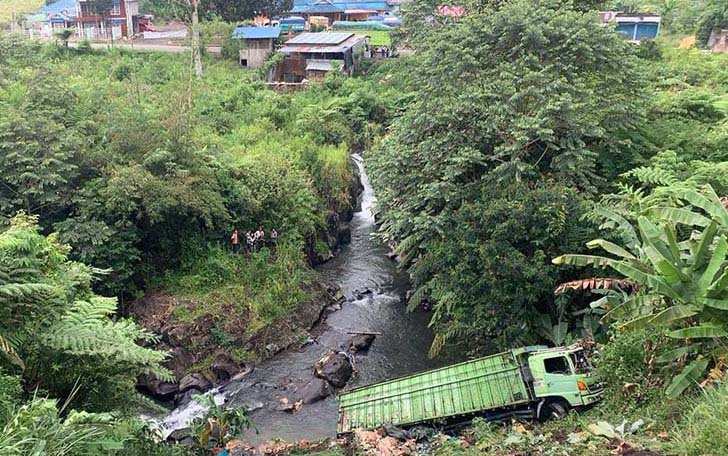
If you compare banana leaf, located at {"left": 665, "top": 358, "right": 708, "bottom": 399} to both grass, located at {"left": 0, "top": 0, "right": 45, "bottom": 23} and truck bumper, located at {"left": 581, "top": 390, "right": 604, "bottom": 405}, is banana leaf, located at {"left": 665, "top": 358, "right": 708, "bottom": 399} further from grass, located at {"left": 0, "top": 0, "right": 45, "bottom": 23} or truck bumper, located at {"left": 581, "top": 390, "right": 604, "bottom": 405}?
grass, located at {"left": 0, "top": 0, "right": 45, "bottom": 23}

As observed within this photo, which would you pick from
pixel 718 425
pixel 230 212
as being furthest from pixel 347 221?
pixel 718 425

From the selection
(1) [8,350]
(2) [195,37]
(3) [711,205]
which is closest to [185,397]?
(1) [8,350]

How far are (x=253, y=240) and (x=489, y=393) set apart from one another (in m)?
9.88

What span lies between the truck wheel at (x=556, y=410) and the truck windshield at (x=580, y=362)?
27.1 inches

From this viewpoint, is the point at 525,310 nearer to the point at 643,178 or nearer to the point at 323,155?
the point at 643,178

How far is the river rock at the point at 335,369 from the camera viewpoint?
548 inches

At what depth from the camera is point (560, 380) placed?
31.8ft

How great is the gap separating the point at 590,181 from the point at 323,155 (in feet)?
39.2

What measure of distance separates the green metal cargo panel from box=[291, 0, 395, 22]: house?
43.5 metres

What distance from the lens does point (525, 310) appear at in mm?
11664

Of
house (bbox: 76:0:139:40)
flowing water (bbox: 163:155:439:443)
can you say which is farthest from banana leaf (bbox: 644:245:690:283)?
house (bbox: 76:0:139:40)

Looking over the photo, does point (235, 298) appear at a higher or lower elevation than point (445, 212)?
lower

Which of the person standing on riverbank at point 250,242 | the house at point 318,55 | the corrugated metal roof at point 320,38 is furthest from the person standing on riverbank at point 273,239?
the corrugated metal roof at point 320,38

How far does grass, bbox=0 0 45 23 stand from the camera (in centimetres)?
4637
